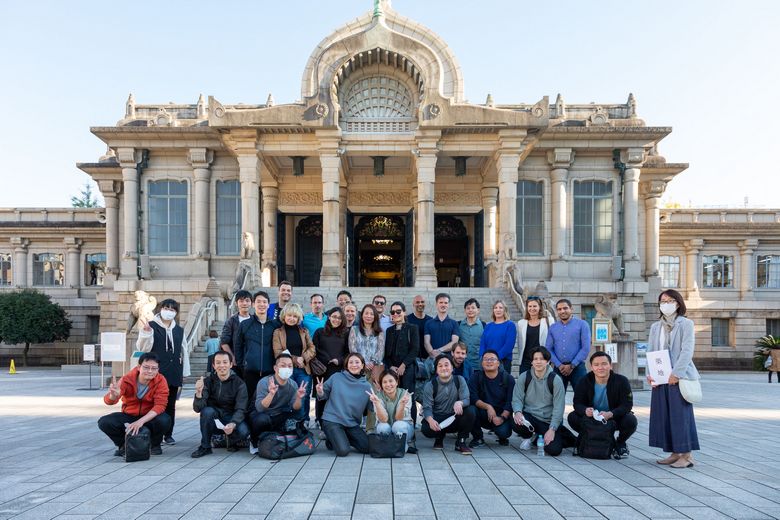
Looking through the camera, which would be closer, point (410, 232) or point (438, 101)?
point (438, 101)

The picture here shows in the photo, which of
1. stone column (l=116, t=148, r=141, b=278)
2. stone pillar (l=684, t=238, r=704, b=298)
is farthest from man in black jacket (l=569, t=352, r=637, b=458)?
stone pillar (l=684, t=238, r=704, b=298)

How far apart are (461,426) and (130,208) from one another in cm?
1898

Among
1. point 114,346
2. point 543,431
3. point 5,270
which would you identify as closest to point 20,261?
point 5,270

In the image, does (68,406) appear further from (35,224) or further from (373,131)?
(35,224)

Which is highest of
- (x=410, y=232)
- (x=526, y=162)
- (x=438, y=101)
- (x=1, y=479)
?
(x=438, y=101)

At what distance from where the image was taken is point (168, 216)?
22.0m

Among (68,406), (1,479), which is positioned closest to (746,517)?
(1,479)

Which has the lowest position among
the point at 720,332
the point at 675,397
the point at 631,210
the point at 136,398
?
the point at 720,332

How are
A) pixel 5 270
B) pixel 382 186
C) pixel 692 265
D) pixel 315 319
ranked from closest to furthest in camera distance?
pixel 315 319 < pixel 382 186 < pixel 692 265 < pixel 5 270

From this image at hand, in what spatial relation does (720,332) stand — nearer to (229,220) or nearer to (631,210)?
(631,210)

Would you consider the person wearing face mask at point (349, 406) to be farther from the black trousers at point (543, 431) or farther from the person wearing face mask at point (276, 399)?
the black trousers at point (543, 431)

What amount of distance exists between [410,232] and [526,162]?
5.63m

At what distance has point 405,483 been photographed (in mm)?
5512

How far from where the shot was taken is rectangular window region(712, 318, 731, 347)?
1110 inches
